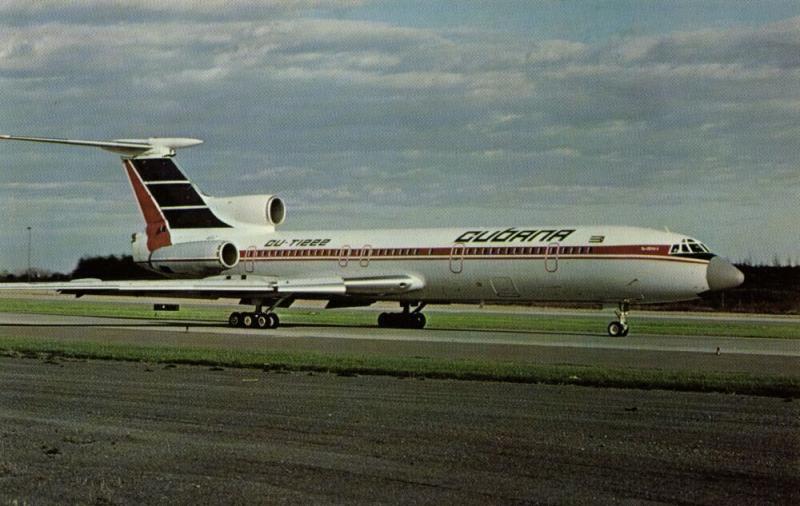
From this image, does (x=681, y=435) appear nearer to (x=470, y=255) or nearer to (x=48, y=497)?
(x=48, y=497)

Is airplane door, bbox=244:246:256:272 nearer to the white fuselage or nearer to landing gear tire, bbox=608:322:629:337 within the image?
the white fuselage

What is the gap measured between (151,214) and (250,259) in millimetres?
4800

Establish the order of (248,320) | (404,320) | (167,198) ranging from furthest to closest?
1. (167,198)
2. (404,320)
3. (248,320)

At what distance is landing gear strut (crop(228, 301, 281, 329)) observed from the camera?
124ft

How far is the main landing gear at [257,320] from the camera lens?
1490 inches

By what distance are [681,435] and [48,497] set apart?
6.41m

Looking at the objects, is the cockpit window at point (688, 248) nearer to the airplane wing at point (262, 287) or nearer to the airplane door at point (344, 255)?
the airplane wing at point (262, 287)

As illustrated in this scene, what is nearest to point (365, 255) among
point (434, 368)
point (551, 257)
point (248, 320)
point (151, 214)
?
point (248, 320)

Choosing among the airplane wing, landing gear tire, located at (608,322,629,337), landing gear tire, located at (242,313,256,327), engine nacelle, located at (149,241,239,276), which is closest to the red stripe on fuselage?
engine nacelle, located at (149,241,239,276)

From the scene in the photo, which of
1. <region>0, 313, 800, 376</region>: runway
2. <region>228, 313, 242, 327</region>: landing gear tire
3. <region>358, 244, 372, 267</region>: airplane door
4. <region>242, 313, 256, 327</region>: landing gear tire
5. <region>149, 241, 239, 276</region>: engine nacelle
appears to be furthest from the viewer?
<region>149, 241, 239, 276</region>: engine nacelle

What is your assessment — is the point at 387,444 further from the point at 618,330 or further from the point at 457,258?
the point at 457,258

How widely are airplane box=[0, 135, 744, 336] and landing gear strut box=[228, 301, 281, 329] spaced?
5 cm

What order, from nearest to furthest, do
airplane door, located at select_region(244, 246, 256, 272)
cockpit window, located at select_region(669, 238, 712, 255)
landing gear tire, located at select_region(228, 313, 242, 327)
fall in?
1. cockpit window, located at select_region(669, 238, 712, 255)
2. landing gear tire, located at select_region(228, 313, 242, 327)
3. airplane door, located at select_region(244, 246, 256, 272)

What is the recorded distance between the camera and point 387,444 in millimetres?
10664
